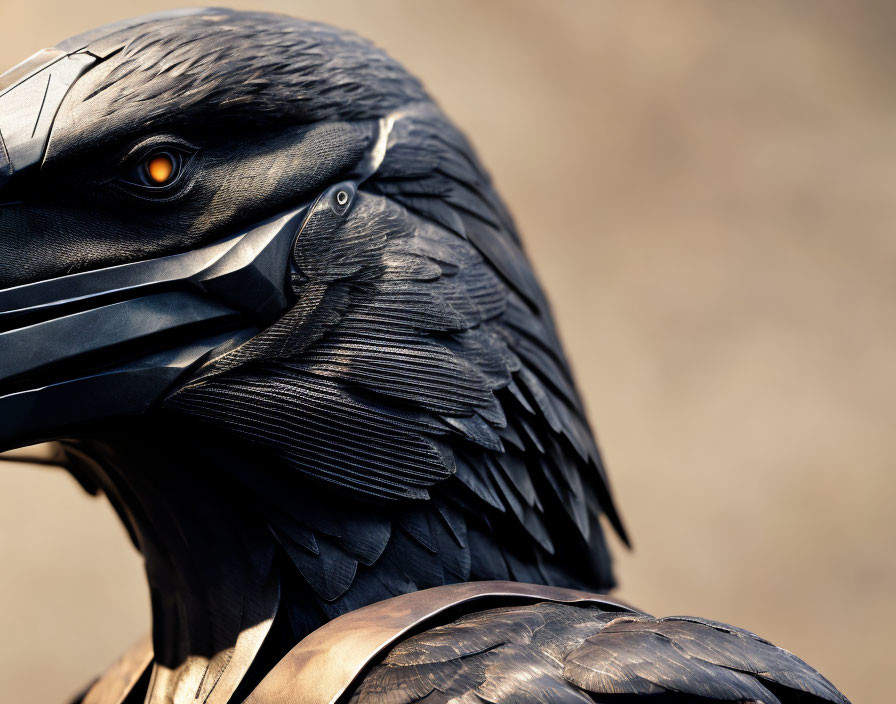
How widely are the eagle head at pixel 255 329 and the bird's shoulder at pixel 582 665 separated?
0.09 meters

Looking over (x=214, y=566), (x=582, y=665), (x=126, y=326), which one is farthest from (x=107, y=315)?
(x=582, y=665)

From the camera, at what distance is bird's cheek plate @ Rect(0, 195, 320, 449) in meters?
0.65

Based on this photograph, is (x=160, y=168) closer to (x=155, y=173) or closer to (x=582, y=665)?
(x=155, y=173)

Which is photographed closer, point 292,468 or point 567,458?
point 292,468

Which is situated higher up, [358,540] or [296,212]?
[296,212]

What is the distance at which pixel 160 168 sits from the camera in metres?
0.69

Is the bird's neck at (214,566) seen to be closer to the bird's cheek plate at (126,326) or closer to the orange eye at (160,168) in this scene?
the bird's cheek plate at (126,326)

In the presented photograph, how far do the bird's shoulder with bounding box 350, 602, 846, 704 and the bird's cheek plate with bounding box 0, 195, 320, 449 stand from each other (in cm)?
23

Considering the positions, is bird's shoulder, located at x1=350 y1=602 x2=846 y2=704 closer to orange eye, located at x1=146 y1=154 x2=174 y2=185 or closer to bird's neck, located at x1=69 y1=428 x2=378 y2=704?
bird's neck, located at x1=69 y1=428 x2=378 y2=704

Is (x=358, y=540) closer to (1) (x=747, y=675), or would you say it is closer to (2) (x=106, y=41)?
(1) (x=747, y=675)

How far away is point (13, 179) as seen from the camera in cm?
66

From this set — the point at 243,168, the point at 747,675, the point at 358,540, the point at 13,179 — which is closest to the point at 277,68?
the point at 243,168

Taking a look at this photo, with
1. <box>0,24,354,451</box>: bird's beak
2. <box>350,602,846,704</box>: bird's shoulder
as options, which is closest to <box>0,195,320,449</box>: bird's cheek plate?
<box>0,24,354,451</box>: bird's beak

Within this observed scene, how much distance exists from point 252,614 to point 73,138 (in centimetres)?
34
